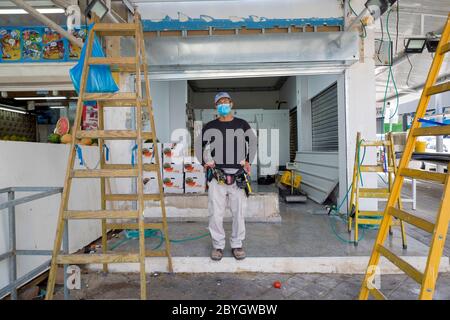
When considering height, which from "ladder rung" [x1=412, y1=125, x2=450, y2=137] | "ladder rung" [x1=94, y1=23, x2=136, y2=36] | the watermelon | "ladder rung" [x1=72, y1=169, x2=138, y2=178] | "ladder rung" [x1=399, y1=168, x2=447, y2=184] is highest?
"ladder rung" [x1=94, y1=23, x2=136, y2=36]

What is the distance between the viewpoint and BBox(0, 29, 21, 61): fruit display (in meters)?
4.16

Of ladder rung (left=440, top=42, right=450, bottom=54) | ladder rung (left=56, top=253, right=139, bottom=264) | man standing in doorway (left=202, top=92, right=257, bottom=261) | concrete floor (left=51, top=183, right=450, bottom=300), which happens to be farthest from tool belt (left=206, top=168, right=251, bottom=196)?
ladder rung (left=440, top=42, right=450, bottom=54)

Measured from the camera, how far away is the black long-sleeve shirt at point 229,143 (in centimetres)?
306

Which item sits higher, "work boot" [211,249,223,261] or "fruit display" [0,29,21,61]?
"fruit display" [0,29,21,61]

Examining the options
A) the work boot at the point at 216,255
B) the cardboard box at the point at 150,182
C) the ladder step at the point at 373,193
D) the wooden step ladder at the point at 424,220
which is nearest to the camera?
the wooden step ladder at the point at 424,220

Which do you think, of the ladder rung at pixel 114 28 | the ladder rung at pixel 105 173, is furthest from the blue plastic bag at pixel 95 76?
the ladder rung at pixel 105 173

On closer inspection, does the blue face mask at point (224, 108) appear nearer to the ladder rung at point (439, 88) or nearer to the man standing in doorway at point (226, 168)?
the man standing in doorway at point (226, 168)

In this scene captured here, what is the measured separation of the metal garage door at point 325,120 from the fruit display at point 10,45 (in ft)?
16.4

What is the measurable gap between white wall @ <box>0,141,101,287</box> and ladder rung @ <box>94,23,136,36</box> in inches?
45.2

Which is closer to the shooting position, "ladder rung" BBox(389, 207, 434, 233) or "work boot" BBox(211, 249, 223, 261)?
"ladder rung" BBox(389, 207, 434, 233)

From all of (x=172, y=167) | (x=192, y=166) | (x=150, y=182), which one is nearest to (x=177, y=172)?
(x=172, y=167)

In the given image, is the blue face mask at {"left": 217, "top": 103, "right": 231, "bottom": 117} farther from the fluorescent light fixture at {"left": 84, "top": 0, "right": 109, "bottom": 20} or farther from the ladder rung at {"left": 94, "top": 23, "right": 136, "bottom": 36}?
the fluorescent light fixture at {"left": 84, "top": 0, "right": 109, "bottom": 20}

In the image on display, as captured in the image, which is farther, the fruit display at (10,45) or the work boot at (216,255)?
the fruit display at (10,45)
